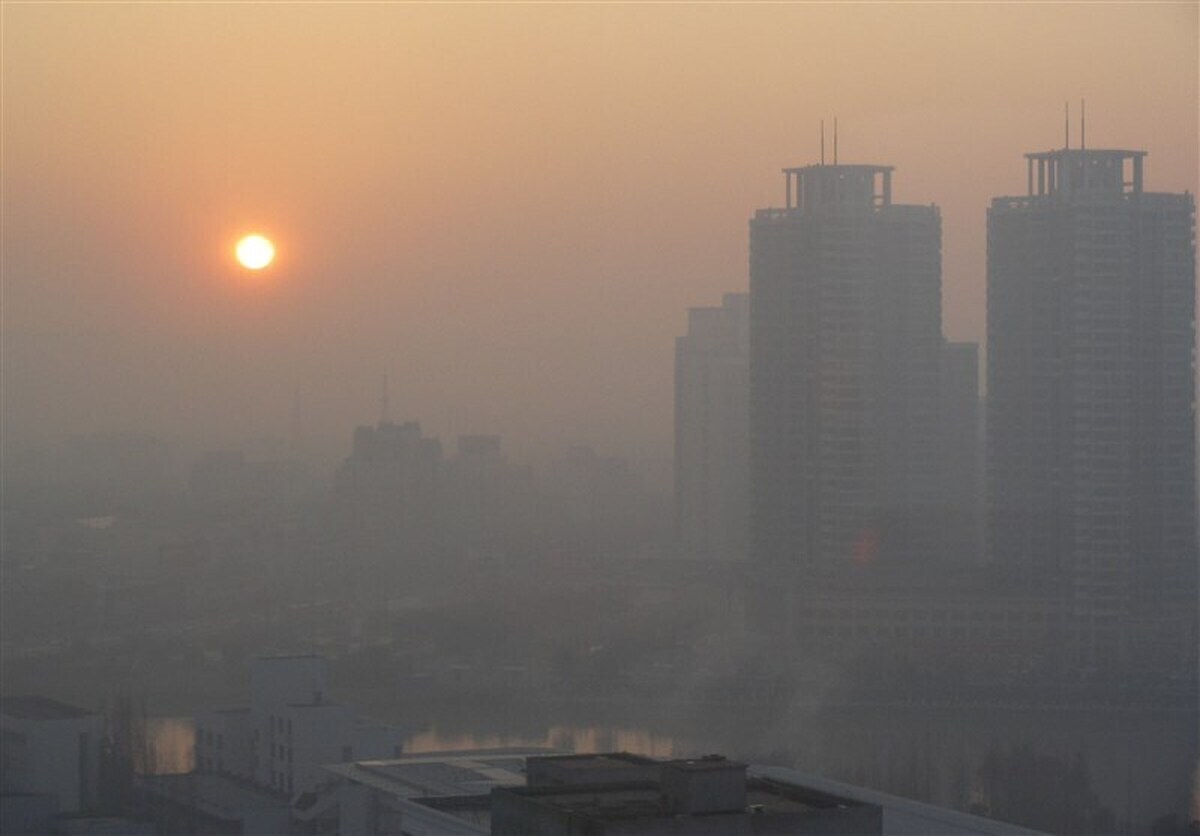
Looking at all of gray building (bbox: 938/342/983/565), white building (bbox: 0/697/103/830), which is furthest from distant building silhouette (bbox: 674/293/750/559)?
white building (bbox: 0/697/103/830)

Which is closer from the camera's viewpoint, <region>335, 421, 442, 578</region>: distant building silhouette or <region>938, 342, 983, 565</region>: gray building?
<region>335, 421, 442, 578</region>: distant building silhouette

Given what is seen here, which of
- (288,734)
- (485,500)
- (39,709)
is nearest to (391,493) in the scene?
(485,500)

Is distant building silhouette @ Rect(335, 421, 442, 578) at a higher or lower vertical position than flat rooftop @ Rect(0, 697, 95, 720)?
higher

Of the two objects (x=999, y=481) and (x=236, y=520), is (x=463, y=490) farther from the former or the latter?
(x=999, y=481)

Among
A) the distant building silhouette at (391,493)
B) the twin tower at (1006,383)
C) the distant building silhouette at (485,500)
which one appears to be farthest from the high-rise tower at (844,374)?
the distant building silhouette at (391,493)

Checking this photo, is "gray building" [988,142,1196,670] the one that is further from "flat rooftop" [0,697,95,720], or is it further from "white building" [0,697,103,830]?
"white building" [0,697,103,830]

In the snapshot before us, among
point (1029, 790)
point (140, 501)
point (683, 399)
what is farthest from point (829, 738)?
point (140, 501)

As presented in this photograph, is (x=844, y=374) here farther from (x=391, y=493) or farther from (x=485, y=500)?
(x=391, y=493)

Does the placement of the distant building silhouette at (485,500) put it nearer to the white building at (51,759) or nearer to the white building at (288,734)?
the white building at (288,734)
